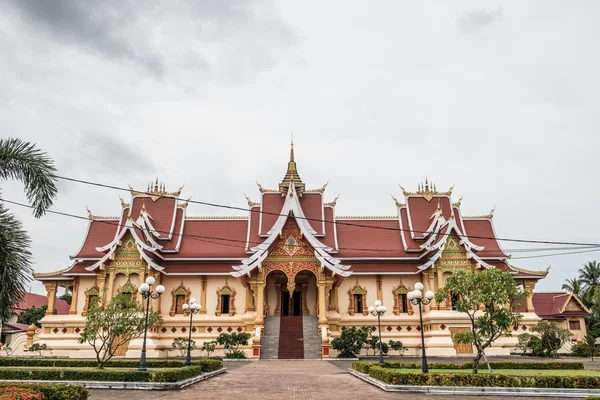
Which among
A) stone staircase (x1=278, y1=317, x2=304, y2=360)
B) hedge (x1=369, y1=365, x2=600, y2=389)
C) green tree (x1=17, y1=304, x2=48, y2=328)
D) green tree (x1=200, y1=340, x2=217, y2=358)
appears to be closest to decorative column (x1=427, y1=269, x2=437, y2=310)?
stone staircase (x1=278, y1=317, x2=304, y2=360)

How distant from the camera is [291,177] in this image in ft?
102

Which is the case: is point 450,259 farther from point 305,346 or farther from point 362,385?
point 362,385

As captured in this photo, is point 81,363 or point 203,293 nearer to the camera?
point 81,363

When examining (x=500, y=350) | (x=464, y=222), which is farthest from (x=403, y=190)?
(x=500, y=350)

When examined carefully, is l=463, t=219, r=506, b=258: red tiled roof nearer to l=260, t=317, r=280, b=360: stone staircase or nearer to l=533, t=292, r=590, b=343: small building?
l=533, t=292, r=590, b=343: small building

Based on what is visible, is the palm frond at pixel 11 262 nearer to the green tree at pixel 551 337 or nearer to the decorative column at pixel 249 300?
the decorative column at pixel 249 300

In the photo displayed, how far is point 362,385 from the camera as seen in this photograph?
12797 mm

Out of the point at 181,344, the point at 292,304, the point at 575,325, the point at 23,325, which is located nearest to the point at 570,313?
the point at 575,325

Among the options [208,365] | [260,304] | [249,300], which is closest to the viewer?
[208,365]

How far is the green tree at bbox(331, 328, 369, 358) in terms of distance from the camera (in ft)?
73.8

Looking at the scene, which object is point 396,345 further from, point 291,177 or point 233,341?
point 291,177

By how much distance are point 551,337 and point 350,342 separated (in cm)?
960

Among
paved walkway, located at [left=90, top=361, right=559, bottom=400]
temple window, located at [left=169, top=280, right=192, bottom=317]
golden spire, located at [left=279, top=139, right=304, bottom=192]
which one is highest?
golden spire, located at [left=279, top=139, right=304, bottom=192]

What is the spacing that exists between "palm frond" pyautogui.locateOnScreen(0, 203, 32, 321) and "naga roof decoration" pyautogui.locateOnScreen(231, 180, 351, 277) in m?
17.3
